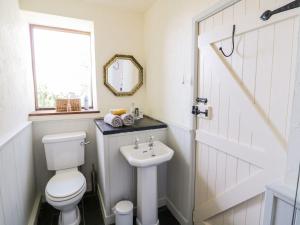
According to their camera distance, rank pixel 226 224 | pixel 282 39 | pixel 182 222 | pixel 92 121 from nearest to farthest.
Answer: pixel 282 39, pixel 226 224, pixel 182 222, pixel 92 121

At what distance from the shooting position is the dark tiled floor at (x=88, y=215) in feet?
6.08

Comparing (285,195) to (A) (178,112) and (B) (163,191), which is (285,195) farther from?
(B) (163,191)

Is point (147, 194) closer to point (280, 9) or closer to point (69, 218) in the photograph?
point (69, 218)

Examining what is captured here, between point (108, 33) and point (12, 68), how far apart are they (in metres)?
1.19

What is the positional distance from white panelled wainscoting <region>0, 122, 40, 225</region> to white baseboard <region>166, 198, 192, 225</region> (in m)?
1.39

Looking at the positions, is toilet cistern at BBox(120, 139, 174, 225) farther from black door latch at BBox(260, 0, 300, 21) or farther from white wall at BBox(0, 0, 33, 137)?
black door latch at BBox(260, 0, 300, 21)

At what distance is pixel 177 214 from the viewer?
1878 millimetres

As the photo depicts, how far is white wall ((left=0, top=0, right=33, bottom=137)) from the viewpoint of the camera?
1286 mm

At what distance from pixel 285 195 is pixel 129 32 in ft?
7.62

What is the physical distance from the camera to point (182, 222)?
179 cm

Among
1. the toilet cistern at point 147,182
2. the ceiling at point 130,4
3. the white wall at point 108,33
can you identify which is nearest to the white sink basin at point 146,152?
the toilet cistern at point 147,182

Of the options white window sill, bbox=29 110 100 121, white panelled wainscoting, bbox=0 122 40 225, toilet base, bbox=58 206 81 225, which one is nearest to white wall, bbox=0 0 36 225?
white panelled wainscoting, bbox=0 122 40 225

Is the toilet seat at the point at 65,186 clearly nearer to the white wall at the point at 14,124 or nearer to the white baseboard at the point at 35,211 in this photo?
the white wall at the point at 14,124

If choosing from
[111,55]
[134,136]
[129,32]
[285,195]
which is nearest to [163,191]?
[134,136]
